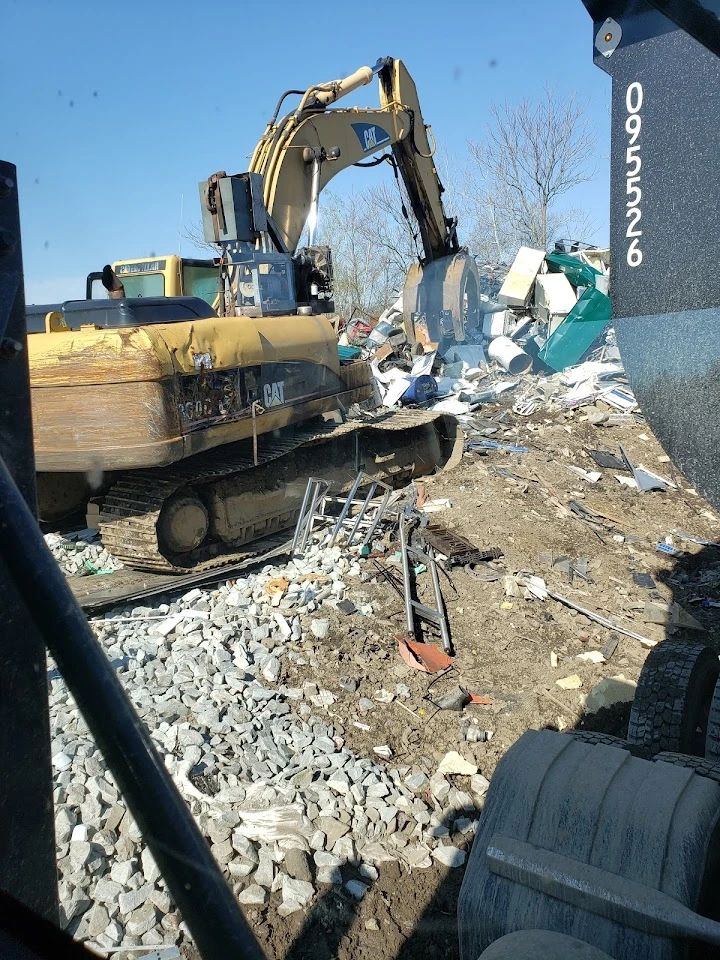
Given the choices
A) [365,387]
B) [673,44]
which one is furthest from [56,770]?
[365,387]

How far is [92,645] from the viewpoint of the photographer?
803mm

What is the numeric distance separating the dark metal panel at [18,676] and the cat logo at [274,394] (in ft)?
18.9

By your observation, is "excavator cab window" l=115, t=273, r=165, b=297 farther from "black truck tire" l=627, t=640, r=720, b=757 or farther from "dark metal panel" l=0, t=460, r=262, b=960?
"dark metal panel" l=0, t=460, r=262, b=960

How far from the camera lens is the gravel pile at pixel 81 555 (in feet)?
20.8

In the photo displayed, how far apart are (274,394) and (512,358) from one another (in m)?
8.45

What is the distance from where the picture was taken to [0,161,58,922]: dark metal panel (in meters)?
0.92

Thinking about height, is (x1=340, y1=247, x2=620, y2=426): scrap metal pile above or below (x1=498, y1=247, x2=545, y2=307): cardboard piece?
below

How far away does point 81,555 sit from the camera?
21.5ft

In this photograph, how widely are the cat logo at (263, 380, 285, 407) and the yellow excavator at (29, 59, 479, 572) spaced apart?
17 millimetres

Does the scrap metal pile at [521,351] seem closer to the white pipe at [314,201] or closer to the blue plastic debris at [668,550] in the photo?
the white pipe at [314,201]

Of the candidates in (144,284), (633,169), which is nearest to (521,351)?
(144,284)

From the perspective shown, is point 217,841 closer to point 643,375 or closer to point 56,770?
point 56,770

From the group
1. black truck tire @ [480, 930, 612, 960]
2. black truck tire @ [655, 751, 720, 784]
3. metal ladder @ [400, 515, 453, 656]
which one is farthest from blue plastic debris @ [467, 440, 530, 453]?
black truck tire @ [480, 930, 612, 960]

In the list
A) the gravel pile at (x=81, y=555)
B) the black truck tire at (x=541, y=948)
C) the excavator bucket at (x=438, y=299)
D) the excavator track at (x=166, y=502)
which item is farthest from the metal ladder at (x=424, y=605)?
the excavator bucket at (x=438, y=299)
